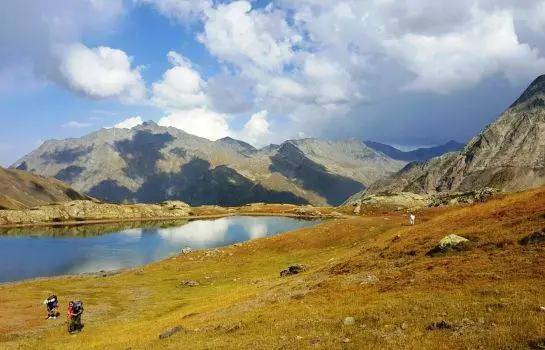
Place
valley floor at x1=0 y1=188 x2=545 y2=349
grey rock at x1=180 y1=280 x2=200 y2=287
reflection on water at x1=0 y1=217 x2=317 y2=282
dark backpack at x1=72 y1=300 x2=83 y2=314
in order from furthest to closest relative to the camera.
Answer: reflection on water at x1=0 y1=217 x2=317 y2=282, grey rock at x1=180 y1=280 x2=200 y2=287, dark backpack at x1=72 y1=300 x2=83 y2=314, valley floor at x1=0 y1=188 x2=545 y2=349

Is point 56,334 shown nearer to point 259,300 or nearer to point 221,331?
point 259,300

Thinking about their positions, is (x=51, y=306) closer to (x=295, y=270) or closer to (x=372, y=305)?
(x=295, y=270)

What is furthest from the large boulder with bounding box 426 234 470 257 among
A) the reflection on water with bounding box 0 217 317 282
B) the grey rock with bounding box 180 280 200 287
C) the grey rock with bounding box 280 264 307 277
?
the reflection on water with bounding box 0 217 317 282

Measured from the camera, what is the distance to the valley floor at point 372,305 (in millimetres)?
22062

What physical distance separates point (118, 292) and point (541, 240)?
57.3 metres

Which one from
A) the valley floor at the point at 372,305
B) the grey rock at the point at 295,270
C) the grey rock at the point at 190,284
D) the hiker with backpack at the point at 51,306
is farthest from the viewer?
the grey rock at the point at 190,284

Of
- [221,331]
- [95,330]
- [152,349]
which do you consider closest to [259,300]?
[221,331]

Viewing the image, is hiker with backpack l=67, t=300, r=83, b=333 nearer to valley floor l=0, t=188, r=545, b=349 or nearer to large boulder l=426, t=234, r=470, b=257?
→ valley floor l=0, t=188, r=545, b=349

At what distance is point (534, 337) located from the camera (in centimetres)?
1858

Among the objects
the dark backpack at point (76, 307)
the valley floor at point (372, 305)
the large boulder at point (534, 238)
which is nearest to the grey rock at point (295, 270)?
the valley floor at point (372, 305)

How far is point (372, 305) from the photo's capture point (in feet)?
92.3

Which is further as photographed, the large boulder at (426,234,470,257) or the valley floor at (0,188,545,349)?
the large boulder at (426,234,470,257)

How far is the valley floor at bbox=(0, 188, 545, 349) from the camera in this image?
2206cm

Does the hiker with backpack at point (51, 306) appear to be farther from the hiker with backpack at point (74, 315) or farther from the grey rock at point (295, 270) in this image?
the grey rock at point (295, 270)
